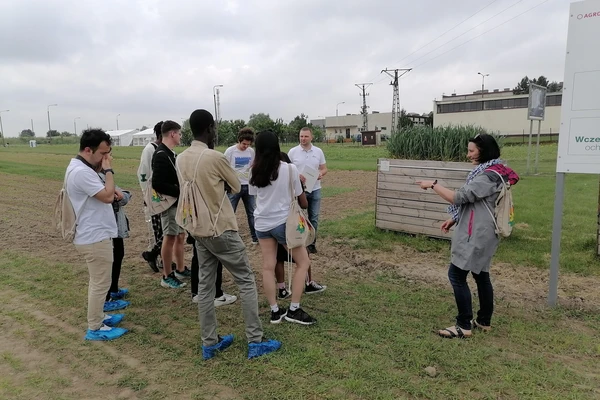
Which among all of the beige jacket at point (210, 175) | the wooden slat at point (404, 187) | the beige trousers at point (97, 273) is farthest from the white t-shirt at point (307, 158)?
the beige trousers at point (97, 273)

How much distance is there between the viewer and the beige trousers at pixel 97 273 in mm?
3670

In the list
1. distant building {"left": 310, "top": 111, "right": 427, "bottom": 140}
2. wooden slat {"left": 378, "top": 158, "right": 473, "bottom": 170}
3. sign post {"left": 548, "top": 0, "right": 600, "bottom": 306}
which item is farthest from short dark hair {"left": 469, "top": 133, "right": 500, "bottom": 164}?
distant building {"left": 310, "top": 111, "right": 427, "bottom": 140}

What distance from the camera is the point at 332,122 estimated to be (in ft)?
309

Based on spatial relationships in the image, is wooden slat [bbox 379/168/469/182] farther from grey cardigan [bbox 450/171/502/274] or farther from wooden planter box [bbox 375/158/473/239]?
grey cardigan [bbox 450/171/502/274]

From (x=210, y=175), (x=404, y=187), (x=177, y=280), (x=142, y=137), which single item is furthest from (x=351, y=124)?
(x=210, y=175)

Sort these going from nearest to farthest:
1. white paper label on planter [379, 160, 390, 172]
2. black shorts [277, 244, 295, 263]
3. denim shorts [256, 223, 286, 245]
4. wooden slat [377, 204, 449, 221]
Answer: denim shorts [256, 223, 286, 245], black shorts [277, 244, 295, 263], wooden slat [377, 204, 449, 221], white paper label on planter [379, 160, 390, 172]

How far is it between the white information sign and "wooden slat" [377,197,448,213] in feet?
8.31

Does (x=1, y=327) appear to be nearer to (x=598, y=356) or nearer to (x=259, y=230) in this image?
(x=259, y=230)

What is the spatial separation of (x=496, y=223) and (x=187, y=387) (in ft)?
9.01

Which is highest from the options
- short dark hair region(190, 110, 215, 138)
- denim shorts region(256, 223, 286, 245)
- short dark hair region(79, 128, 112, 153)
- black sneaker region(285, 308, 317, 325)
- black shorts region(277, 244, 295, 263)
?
short dark hair region(190, 110, 215, 138)

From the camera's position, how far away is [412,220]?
6.95 m

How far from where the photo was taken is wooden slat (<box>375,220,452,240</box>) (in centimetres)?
664

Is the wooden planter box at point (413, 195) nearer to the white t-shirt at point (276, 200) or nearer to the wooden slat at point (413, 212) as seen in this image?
the wooden slat at point (413, 212)

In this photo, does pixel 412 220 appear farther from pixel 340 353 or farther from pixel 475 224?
pixel 340 353
